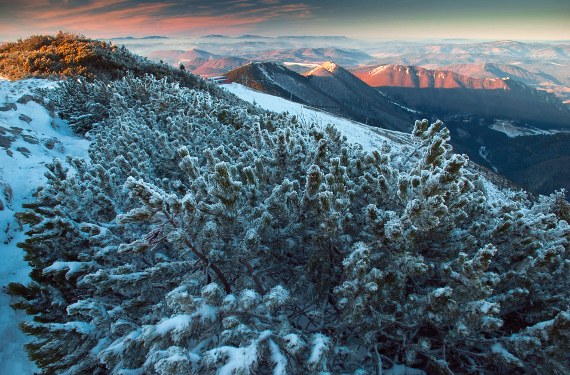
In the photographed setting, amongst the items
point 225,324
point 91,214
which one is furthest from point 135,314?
point 91,214

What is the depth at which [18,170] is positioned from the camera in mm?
5863

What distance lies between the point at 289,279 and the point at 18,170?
23.0 feet

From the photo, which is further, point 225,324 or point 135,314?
point 135,314

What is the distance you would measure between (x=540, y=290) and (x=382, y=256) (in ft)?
7.68

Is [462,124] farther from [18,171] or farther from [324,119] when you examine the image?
[18,171]

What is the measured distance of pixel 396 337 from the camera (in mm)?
2717

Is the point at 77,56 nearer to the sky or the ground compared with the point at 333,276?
nearer to the sky

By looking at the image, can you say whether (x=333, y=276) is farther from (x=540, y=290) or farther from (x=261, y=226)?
(x=540, y=290)

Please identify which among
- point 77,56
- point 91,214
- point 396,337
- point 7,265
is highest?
point 77,56

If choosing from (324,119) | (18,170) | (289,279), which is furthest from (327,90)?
(289,279)

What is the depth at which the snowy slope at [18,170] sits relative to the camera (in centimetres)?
305

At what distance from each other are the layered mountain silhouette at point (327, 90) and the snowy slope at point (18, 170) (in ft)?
296

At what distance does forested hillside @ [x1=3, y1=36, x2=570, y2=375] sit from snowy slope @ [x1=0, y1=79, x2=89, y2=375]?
58 cm

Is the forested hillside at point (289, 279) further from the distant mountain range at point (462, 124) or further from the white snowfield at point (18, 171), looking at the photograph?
the distant mountain range at point (462, 124)
